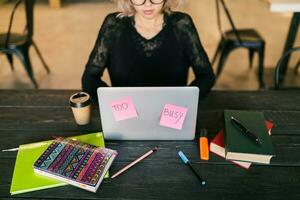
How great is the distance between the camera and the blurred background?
9.41ft

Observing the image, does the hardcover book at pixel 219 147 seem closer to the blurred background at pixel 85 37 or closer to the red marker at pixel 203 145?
the red marker at pixel 203 145

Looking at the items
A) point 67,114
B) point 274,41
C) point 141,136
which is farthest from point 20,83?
point 274,41

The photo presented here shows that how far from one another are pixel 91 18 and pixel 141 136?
3431mm

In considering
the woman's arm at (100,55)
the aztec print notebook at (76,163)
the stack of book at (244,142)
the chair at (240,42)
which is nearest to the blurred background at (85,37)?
the chair at (240,42)

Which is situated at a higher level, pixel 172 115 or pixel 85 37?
pixel 172 115

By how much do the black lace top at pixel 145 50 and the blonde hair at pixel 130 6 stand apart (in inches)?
A: 0.9

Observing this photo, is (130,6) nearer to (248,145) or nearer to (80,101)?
(80,101)

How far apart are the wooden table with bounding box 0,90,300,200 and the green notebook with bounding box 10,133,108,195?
0.02 metres

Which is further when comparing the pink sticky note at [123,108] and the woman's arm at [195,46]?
the woman's arm at [195,46]

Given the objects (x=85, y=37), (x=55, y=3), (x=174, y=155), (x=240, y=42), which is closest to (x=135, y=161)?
(x=174, y=155)

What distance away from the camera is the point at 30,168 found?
2.96ft

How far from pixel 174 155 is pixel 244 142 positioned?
0.21 metres

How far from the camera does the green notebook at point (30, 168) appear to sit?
85 centimetres

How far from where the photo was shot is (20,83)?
2840 mm
